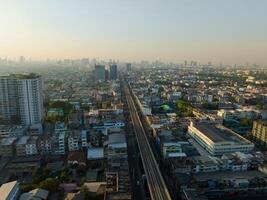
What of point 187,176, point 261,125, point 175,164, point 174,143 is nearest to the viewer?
point 187,176

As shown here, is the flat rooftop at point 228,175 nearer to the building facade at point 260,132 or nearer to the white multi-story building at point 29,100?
the building facade at point 260,132

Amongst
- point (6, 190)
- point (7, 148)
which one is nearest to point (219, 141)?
point (6, 190)

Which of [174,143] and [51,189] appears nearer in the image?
[51,189]

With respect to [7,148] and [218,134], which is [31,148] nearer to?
[7,148]

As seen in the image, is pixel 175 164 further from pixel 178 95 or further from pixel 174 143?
pixel 178 95

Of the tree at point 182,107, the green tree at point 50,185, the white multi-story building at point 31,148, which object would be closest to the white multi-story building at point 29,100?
the white multi-story building at point 31,148

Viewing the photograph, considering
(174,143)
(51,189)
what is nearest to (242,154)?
(174,143)
